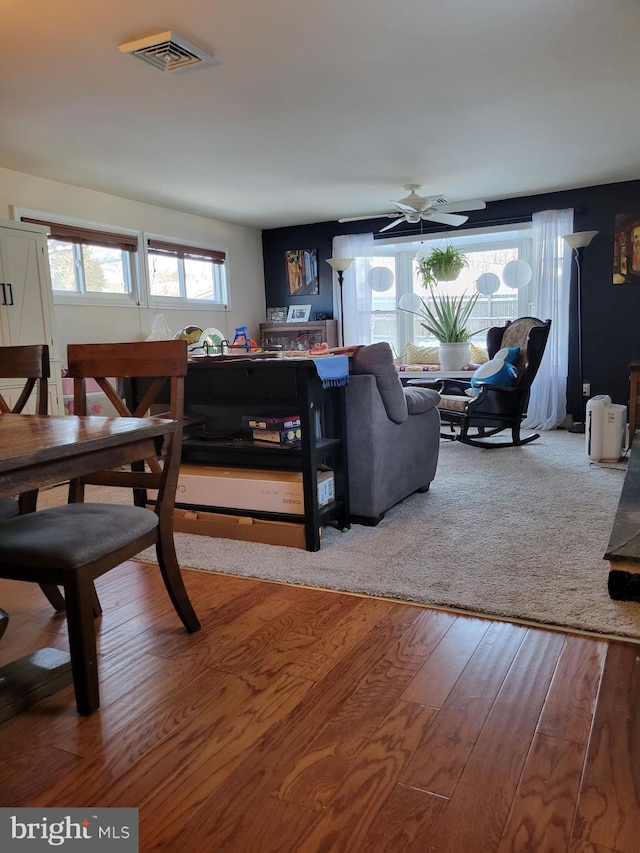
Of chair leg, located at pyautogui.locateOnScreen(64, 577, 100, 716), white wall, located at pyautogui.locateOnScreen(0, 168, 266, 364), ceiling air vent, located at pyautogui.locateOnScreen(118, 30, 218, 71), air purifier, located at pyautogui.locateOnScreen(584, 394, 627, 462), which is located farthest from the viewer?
white wall, located at pyautogui.locateOnScreen(0, 168, 266, 364)

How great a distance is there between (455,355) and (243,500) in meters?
4.37

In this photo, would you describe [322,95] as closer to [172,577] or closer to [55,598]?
[172,577]

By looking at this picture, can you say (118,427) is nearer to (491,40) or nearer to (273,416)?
(273,416)

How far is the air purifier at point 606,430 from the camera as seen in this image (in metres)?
4.34

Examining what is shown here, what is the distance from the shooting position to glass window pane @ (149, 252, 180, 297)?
612 centimetres

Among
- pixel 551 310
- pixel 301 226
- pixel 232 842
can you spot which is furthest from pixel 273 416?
pixel 301 226

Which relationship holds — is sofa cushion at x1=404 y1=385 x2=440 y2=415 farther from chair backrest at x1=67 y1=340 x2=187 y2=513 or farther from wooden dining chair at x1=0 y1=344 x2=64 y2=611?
wooden dining chair at x1=0 y1=344 x2=64 y2=611

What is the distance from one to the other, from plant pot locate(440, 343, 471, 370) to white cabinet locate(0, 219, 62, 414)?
13.2 feet

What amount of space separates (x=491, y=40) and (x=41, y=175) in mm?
3603

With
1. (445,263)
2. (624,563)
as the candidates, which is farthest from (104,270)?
(624,563)

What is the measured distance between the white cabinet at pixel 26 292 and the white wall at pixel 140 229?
343 millimetres

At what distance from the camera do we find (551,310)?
250 inches

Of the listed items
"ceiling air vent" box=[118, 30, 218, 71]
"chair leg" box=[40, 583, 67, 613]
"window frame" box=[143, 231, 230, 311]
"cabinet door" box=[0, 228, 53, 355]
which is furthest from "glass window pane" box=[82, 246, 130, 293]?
"chair leg" box=[40, 583, 67, 613]

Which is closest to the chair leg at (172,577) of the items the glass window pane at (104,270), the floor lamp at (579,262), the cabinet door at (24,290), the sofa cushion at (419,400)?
the sofa cushion at (419,400)
